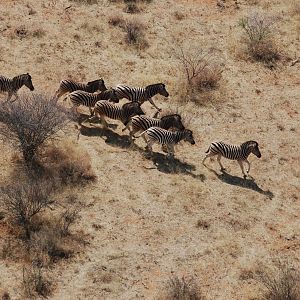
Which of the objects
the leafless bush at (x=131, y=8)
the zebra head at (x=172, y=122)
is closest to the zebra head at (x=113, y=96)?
the zebra head at (x=172, y=122)

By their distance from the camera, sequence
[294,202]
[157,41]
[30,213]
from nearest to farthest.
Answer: [30,213] → [294,202] → [157,41]

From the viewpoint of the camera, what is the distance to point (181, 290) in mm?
14891

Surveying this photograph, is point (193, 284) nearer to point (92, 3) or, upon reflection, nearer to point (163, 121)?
point (163, 121)

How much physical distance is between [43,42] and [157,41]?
5.41 meters

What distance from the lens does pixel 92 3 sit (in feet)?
97.0

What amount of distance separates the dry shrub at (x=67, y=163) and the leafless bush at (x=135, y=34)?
8637 mm

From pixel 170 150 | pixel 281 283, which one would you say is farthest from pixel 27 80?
pixel 281 283

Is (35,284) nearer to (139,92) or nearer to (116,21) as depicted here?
(139,92)

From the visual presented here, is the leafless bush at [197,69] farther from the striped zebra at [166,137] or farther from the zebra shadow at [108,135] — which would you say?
the zebra shadow at [108,135]

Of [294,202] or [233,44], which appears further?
[233,44]

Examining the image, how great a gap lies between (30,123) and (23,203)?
3108 millimetres

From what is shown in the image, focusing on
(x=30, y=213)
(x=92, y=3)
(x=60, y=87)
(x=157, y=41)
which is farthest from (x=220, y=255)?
(x=92, y=3)

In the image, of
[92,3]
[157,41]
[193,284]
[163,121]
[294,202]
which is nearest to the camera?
[193,284]

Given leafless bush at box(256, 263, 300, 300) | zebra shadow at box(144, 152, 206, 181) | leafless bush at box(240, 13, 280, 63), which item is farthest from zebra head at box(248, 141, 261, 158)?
leafless bush at box(240, 13, 280, 63)
